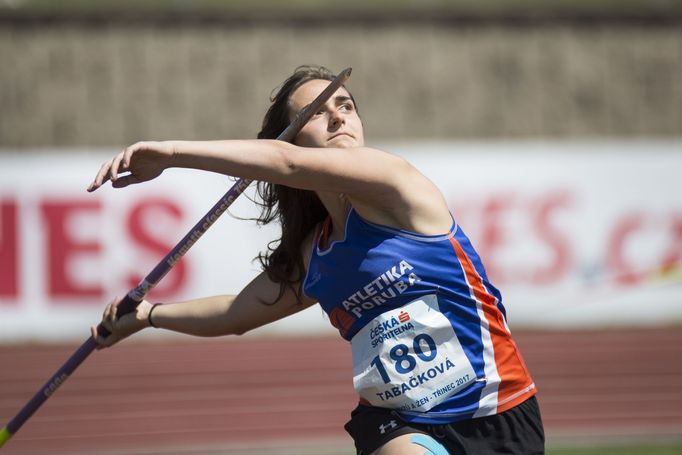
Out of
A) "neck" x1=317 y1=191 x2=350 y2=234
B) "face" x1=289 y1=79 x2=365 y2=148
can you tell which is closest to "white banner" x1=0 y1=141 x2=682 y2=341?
"neck" x1=317 y1=191 x2=350 y2=234

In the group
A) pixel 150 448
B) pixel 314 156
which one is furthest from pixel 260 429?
pixel 314 156

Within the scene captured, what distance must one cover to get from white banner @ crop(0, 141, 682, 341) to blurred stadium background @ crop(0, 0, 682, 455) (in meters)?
0.02

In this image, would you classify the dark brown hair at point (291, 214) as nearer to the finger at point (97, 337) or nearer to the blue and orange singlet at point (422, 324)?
the blue and orange singlet at point (422, 324)

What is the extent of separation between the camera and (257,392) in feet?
30.9

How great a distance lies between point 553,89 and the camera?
16.0 meters

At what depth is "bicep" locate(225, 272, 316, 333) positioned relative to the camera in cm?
351

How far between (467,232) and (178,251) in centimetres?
889

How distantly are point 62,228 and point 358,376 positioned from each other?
9029mm

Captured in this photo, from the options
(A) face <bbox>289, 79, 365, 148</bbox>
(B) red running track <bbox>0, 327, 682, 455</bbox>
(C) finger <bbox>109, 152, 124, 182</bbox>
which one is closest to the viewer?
(C) finger <bbox>109, 152, 124, 182</bbox>

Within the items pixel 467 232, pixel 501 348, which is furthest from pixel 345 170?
pixel 467 232

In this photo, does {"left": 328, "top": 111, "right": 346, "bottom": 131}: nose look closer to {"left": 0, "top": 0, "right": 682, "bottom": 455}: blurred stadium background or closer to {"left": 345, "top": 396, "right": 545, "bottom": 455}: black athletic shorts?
{"left": 345, "top": 396, "right": 545, "bottom": 455}: black athletic shorts

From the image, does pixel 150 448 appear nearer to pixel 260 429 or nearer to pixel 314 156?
pixel 260 429

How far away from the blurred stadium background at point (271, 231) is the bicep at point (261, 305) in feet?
10.5

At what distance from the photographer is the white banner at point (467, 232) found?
11.5 meters
